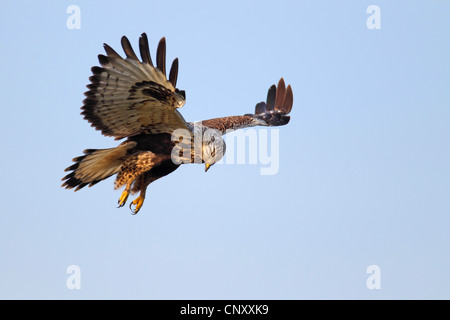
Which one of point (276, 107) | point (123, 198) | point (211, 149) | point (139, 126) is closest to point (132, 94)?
point (139, 126)

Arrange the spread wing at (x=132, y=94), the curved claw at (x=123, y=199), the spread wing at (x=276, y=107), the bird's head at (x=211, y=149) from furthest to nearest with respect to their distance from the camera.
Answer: the spread wing at (x=276, y=107)
the curved claw at (x=123, y=199)
the bird's head at (x=211, y=149)
the spread wing at (x=132, y=94)

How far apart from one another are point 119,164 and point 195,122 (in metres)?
1.29

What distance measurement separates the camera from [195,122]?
1042 cm

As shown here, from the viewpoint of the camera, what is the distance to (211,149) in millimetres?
9664

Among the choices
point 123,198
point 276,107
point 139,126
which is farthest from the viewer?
point 276,107

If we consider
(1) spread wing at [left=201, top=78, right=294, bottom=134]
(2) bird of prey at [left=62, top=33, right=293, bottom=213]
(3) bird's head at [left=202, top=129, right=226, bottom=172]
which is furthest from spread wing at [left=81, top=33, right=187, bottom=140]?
(1) spread wing at [left=201, top=78, right=294, bottom=134]

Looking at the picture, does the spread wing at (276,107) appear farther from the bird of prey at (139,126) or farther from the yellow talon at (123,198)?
the yellow talon at (123,198)

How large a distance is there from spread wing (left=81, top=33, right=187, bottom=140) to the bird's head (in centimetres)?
A: 39

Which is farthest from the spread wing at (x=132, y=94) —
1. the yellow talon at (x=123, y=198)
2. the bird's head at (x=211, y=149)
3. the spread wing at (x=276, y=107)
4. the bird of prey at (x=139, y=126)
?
the spread wing at (x=276, y=107)

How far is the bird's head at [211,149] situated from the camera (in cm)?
966

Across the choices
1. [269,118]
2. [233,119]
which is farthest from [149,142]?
[269,118]

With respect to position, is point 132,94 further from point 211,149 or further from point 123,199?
point 123,199

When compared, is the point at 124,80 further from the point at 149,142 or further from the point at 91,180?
the point at 91,180

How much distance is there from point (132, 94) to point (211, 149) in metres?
1.39
